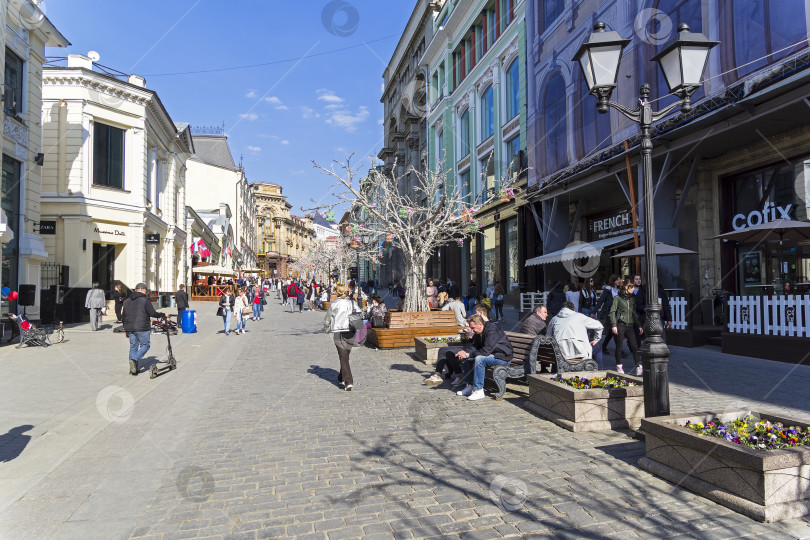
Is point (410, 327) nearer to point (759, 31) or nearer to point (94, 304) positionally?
point (759, 31)

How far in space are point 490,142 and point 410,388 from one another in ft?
76.2

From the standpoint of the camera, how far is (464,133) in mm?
34000

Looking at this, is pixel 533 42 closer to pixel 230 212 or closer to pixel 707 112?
pixel 707 112

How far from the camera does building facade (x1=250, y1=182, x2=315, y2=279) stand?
4090 inches

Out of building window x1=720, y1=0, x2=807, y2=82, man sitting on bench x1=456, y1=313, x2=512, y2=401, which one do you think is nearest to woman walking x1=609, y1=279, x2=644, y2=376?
man sitting on bench x1=456, y1=313, x2=512, y2=401

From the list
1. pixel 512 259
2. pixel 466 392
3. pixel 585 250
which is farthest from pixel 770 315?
pixel 512 259

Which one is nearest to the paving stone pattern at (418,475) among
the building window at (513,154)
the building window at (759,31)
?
Result: the building window at (759,31)

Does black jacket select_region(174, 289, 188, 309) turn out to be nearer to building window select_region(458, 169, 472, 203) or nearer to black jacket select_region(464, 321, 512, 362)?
black jacket select_region(464, 321, 512, 362)

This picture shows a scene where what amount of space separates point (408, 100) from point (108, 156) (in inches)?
1092

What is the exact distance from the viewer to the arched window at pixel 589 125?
58.3 ft

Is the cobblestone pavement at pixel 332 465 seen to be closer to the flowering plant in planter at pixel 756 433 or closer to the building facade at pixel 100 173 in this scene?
the flowering plant in planter at pixel 756 433

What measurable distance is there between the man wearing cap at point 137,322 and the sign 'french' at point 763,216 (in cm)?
1292

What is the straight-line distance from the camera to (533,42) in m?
23.2

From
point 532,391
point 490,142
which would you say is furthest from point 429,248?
point 490,142
